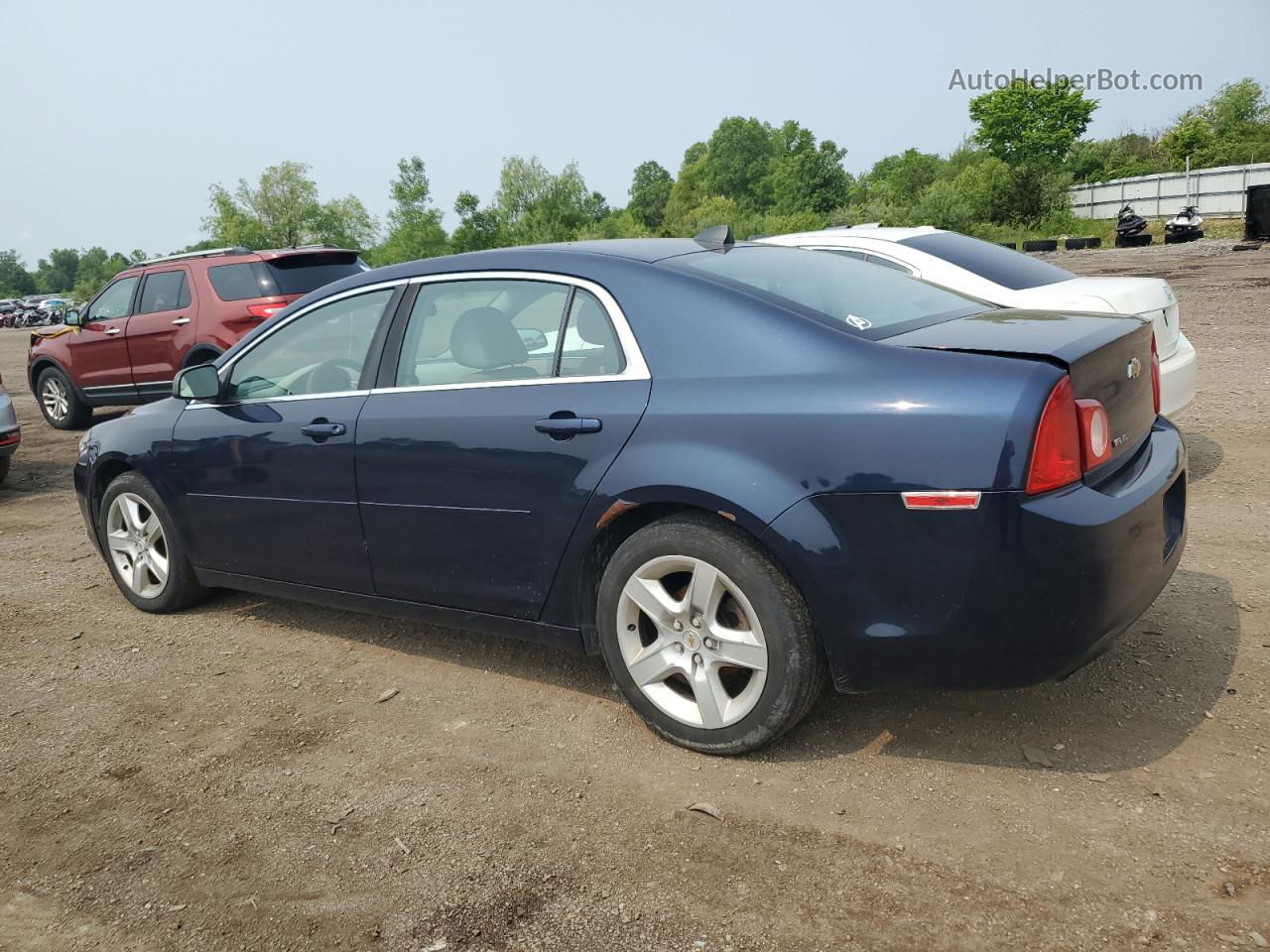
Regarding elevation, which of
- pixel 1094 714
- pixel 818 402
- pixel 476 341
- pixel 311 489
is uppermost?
pixel 476 341

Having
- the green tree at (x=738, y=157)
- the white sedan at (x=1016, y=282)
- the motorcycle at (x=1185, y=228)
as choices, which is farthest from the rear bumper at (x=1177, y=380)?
the green tree at (x=738, y=157)

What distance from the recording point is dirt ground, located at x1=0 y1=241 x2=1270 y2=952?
8.55 feet

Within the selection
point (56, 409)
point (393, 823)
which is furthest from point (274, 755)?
point (56, 409)

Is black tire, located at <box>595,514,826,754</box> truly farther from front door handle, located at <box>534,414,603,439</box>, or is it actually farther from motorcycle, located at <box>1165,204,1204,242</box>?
motorcycle, located at <box>1165,204,1204,242</box>

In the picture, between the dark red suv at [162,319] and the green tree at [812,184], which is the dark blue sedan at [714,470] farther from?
the green tree at [812,184]

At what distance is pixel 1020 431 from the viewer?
2777mm

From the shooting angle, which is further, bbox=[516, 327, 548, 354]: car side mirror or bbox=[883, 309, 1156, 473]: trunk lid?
bbox=[516, 327, 548, 354]: car side mirror

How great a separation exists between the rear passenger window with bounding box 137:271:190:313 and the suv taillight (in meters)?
10.2

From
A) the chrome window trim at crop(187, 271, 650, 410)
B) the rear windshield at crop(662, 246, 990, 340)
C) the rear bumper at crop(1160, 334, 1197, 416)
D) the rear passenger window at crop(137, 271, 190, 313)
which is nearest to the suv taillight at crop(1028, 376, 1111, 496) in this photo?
the rear windshield at crop(662, 246, 990, 340)

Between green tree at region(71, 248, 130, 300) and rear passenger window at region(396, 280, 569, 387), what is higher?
green tree at region(71, 248, 130, 300)

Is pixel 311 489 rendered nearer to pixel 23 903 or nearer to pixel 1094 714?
pixel 23 903

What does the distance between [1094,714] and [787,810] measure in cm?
117

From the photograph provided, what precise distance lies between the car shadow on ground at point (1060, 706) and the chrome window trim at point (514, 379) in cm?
118

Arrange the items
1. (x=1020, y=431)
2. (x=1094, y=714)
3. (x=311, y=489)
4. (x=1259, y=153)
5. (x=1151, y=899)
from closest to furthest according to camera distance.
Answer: (x=1151, y=899)
(x=1020, y=431)
(x=1094, y=714)
(x=311, y=489)
(x=1259, y=153)
